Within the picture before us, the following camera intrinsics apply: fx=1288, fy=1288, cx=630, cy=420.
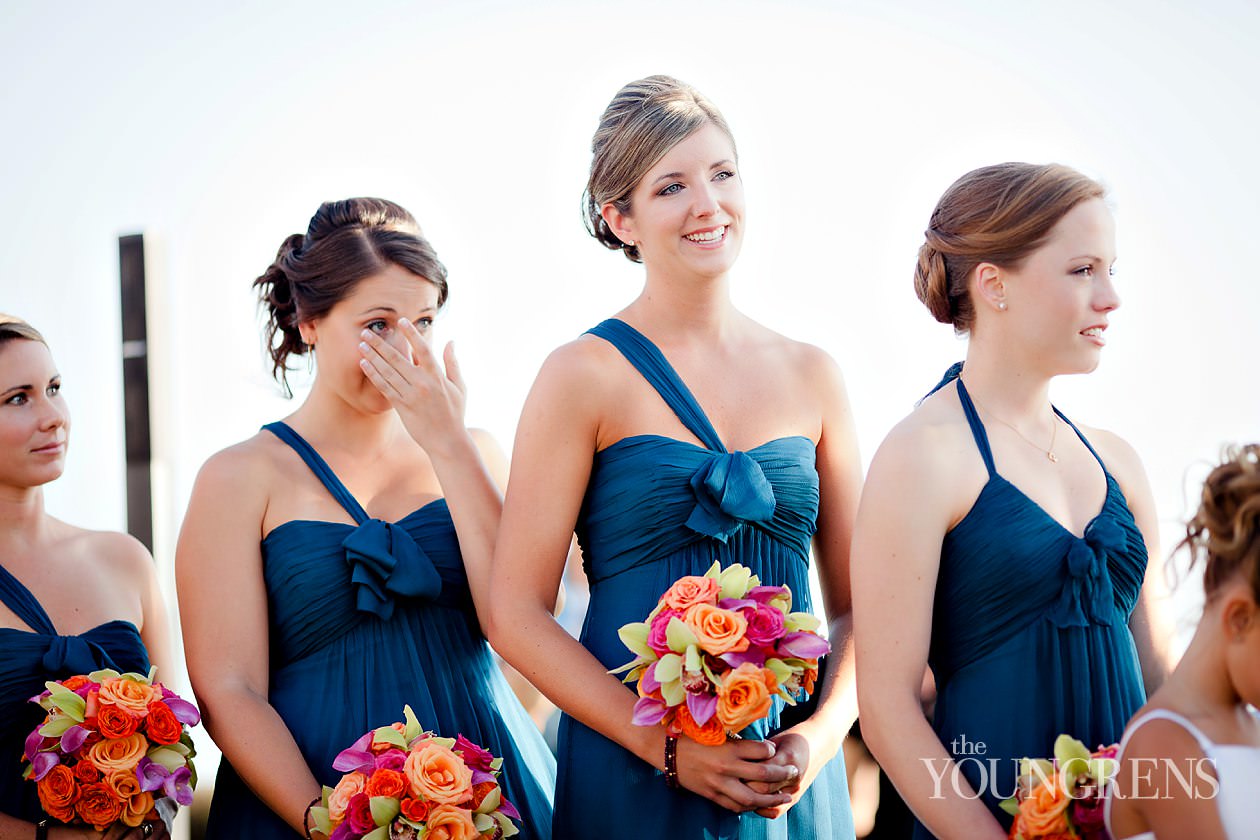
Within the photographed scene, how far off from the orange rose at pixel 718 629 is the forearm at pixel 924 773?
1.35 ft

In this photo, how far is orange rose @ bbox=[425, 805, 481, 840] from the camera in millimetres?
2904

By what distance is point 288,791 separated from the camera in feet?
10.7

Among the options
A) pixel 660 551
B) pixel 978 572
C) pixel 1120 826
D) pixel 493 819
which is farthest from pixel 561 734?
pixel 1120 826

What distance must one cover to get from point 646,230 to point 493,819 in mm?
1482

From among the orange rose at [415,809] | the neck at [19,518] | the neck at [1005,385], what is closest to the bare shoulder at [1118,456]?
the neck at [1005,385]

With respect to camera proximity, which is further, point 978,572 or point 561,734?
point 561,734

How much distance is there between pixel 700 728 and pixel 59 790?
1.72 m

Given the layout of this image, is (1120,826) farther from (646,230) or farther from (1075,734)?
(646,230)

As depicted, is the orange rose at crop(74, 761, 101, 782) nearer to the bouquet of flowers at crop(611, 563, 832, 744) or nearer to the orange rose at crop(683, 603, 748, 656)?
the bouquet of flowers at crop(611, 563, 832, 744)

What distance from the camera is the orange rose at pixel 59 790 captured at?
3.26 m

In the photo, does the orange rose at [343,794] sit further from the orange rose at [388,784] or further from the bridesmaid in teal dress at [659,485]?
the bridesmaid in teal dress at [659,485]

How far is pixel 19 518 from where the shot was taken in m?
3.76

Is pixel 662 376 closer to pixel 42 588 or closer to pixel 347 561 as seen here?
pixel 347 561

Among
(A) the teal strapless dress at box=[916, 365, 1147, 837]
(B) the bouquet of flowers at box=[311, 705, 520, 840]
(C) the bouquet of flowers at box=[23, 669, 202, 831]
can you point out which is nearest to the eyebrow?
(A) the teal strapless dress at box=[916, 365, 1147, 837]
